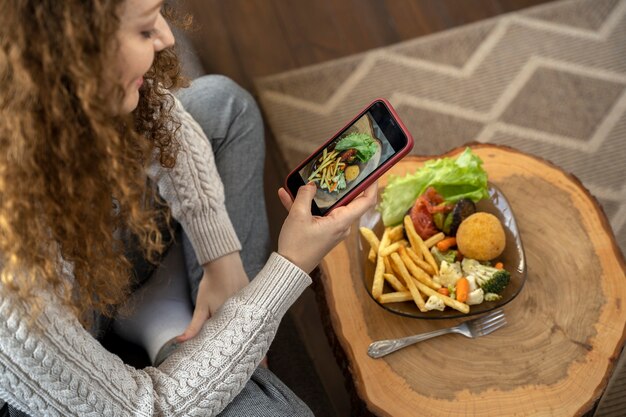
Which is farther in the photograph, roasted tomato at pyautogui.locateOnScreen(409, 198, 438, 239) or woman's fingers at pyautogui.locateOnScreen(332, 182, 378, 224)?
roasted tomato at pyautogui.locateOnScreen(409, 198, 438, 239)

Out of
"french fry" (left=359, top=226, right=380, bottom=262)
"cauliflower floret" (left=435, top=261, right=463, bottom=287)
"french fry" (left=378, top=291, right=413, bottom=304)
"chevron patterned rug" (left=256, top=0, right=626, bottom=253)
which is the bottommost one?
"chevron patterned rug" (left=256, top=0, right=626, bottom=253)

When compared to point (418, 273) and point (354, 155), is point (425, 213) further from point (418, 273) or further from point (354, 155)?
point (354, 155)

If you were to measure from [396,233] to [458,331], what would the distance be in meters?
0.24

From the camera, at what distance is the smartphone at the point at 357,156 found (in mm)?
1268

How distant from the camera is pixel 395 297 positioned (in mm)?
1379

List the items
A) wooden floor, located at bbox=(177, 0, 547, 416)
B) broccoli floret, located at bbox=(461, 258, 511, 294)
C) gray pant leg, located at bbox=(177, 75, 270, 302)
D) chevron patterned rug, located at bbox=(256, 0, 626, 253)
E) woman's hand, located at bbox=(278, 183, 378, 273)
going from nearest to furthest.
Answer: woman's hand, located at bbox=(278, 183, 378, 273) → broccoli floret, located at bbox=(461, 258, 511, 294) → gray pant leg, located at bbox=(177, 75, 270, 302) → chevron patterned rug, located at bbox=(256, 0, 626, 253) → wooden floor, located at bbox=(177, 0, 547, 416)

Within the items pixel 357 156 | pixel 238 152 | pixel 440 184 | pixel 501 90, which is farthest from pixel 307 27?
pixel 357 156

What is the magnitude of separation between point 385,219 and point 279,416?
48 cm

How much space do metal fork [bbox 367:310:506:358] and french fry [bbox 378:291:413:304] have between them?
8cm

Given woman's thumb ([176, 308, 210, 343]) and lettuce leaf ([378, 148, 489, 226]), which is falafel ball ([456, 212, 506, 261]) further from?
woman's thumb ([176, 308, 210, 343])

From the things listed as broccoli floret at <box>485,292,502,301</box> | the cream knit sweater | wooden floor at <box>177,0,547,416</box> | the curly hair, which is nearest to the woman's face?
the curly hair

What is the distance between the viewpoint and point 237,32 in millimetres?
2500

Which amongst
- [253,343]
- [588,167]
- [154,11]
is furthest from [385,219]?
[588,167]

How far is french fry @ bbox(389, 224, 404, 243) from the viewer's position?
1461 mm
